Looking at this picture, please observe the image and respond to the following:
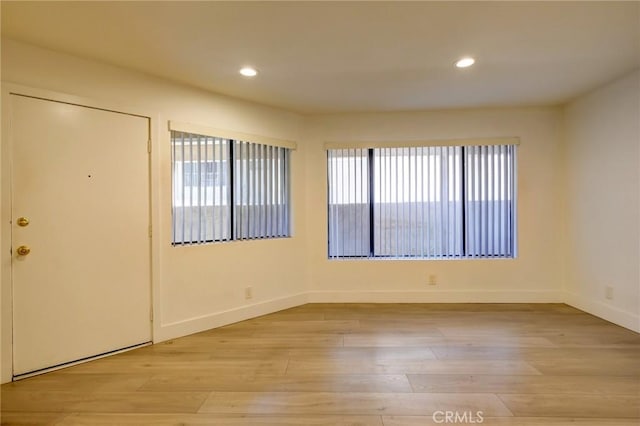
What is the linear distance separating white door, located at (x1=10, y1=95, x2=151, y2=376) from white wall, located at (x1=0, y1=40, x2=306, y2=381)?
87mm

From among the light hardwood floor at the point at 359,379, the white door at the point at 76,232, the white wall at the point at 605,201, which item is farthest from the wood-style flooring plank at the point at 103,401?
the white wall at the point at 605,201

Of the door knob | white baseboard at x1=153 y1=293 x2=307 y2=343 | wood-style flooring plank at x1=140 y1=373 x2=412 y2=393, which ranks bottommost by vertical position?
wood-style flooring plank at x1=140 y1=373 x2=412 y2=393

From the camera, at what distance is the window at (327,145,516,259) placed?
407 centimetres

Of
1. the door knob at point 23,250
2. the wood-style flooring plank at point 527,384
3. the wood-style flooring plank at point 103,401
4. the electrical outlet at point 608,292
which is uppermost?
the door knob at point 23,250

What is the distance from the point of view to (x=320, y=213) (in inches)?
166

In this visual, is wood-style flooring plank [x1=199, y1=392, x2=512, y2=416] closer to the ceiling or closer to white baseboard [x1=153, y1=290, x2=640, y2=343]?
white baseboard [x1=153, y1=290, x2=640, y2=343]

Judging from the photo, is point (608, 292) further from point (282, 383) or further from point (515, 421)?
point (282, 383)

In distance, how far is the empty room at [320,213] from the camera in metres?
2.06

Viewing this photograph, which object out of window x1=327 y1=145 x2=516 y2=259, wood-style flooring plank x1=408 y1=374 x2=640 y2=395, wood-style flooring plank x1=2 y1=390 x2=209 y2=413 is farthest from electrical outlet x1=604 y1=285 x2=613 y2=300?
wood-style flooring plank x1=2 y1=390 x2=209 y2=413

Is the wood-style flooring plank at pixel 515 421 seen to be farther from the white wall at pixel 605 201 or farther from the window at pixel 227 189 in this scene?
the window at pixel 227 189

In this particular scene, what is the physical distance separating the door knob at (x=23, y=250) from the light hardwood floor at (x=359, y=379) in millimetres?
888

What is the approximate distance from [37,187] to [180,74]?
56.3 inches

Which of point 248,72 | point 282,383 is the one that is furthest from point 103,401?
point 248,72

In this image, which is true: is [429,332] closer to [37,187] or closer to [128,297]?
[128,297]
